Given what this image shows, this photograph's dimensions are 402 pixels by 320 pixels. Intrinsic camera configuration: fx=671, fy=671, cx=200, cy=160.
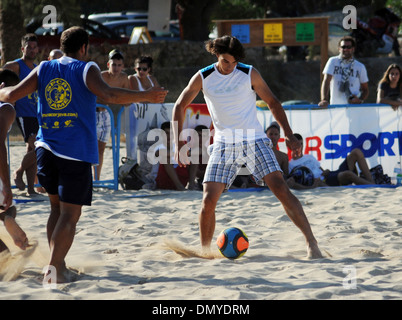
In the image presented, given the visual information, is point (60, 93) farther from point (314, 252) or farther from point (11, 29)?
point (11, 29)

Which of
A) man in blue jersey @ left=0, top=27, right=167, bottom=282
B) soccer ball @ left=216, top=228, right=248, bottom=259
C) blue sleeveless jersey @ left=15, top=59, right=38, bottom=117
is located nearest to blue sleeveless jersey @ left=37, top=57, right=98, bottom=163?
man in blue jersey @ left=0, top=27, right=167, bottom=282

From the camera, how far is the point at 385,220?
6.54m

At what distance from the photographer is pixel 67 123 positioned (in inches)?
172

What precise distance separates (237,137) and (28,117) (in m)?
3.76

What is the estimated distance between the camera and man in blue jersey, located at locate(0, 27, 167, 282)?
4320 mm

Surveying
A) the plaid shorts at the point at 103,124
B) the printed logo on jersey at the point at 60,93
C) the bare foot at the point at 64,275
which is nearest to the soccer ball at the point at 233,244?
the bare foot at the point at 64,275

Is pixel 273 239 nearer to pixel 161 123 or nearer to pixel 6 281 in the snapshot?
pixel 6 281

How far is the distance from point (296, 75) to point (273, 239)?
45.5 ft

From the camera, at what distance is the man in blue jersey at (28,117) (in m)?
8.07

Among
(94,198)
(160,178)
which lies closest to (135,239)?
(94,198)

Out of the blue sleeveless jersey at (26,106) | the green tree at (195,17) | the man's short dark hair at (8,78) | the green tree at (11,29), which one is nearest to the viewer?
the man's short dark hair at (8,78)

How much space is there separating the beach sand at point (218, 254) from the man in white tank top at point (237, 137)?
0.39 meters

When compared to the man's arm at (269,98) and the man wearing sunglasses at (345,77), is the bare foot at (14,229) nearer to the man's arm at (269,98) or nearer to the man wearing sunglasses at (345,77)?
the man's arm at (269,98)

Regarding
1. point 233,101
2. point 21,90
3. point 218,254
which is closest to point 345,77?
point 233,101
